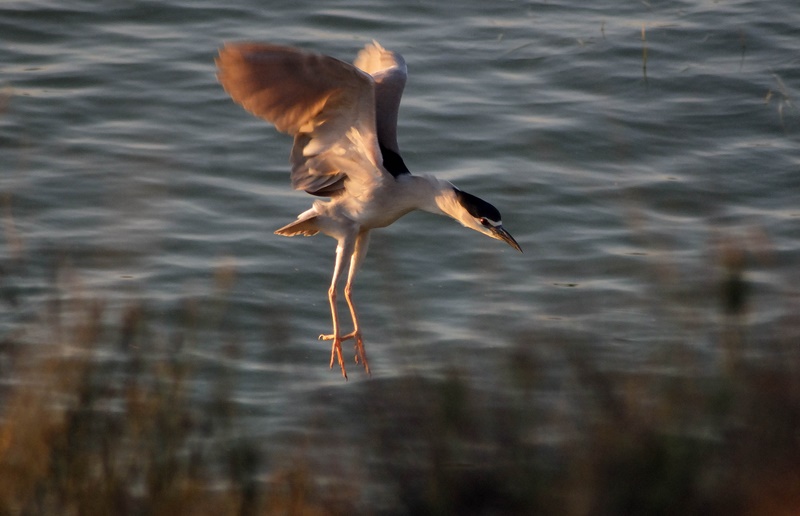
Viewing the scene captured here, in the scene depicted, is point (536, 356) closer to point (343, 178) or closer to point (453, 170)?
point (343, 178)

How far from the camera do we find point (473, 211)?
20.0ft

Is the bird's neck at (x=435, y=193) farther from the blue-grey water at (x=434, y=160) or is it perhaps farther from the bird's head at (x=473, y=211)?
the blue-grey water at (x=434, y=160)

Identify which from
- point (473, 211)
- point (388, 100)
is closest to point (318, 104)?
point (388, 100)

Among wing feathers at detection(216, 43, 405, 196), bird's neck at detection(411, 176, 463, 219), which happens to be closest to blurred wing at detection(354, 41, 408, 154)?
wing feathers at detection(216, 43, 405, 196)

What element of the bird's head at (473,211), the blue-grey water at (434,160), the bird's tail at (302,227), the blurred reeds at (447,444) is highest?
the blurred reeds at (447,444)

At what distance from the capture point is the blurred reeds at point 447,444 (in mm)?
3604

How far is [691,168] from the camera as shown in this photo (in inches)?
381

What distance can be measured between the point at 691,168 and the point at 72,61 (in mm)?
4908

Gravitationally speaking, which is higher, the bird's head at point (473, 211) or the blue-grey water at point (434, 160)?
the bird's head at point (473, 211)

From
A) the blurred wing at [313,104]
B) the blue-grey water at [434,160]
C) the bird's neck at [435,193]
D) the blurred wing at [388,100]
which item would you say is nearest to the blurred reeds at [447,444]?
the blue-grey water at [434,160]

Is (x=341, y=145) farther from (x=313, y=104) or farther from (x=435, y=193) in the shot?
(x=435, y=193)

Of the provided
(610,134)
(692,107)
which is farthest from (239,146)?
(692,107)

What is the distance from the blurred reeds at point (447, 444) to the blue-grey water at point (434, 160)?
47.0 inches

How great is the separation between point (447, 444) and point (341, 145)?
2.91 meters
